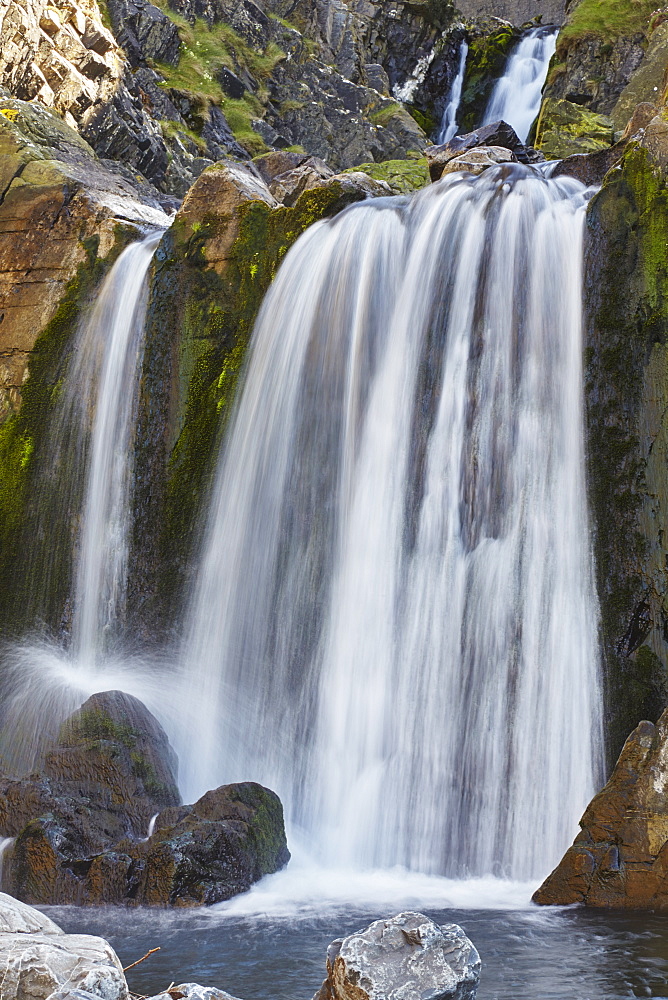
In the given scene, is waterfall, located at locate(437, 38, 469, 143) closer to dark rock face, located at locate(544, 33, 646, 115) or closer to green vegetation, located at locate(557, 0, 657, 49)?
green vegetation, located at locate(557, 0, 657, 49)

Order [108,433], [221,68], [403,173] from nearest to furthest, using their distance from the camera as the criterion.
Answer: [108,433] < [403,173] < [221,68]

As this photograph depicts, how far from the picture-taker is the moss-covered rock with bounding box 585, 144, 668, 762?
22.2 ft

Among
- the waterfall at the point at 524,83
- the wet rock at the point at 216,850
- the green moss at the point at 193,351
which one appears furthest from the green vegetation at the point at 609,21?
the wet rock at the point at 216,850

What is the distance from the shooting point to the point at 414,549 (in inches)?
309

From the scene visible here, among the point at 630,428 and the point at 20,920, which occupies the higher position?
the point at 630,428

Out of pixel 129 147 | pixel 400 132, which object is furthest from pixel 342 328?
pixel 400 132

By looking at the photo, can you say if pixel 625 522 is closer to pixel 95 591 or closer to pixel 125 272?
pixel 95 591

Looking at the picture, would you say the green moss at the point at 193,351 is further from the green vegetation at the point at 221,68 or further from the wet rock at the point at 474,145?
the green vegetation at the point at 221,68

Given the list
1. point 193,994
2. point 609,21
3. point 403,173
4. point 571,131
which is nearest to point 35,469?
point 193,994

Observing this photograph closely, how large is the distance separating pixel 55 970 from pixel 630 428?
19.4 feet

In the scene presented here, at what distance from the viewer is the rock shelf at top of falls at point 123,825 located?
237 inches

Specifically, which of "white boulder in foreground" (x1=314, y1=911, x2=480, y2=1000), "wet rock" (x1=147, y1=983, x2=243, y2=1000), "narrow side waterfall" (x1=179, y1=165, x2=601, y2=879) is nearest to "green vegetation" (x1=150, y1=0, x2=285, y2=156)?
"narrow side waterfall" (x1=179, y1=165, x2=601, y2=879)

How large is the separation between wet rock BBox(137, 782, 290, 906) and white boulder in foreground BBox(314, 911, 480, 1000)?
9.19 ft

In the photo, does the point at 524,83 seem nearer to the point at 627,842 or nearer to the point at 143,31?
the point at 143,31
